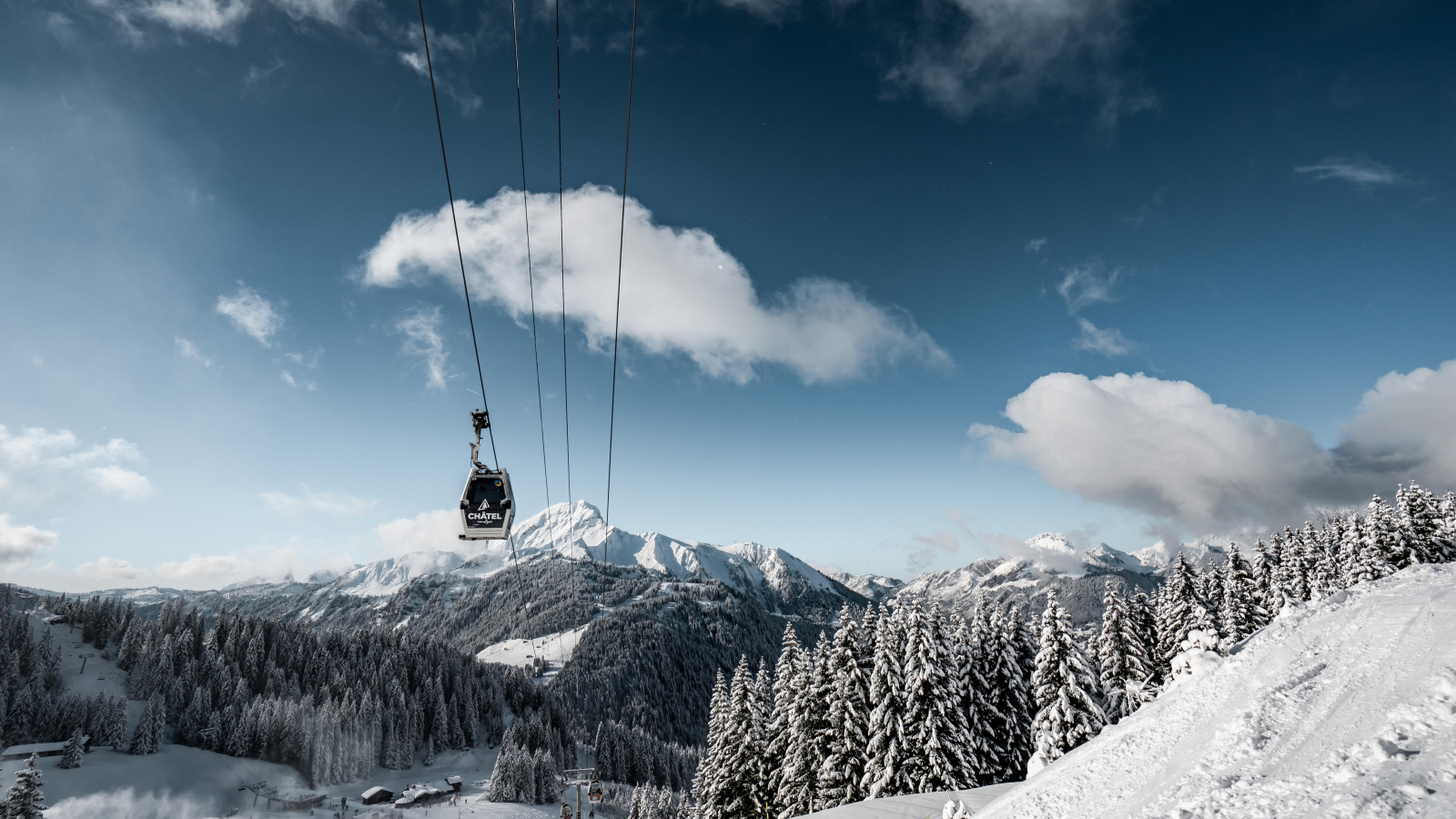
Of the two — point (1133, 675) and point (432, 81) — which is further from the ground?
point (432, 81)

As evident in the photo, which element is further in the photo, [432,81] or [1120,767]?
[1120,767]

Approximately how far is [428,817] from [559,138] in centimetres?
8563

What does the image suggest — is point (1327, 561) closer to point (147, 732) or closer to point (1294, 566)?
point (1294, 566)

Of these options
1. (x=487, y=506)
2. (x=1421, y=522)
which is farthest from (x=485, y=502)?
(x=1421, y=522)

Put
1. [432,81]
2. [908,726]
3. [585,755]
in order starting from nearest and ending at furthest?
[432,81], [908,726], [585,755]

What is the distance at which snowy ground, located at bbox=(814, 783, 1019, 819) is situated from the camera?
48.5 feet

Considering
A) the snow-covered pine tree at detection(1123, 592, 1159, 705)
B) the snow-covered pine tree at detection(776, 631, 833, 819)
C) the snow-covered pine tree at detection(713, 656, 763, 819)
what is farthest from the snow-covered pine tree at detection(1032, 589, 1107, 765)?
the snow-covered pine tree at detection(713, 656, 763, 819)

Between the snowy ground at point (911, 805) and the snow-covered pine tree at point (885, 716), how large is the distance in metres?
7.75

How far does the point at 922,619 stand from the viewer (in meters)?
26.0

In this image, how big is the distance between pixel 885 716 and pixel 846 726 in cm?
233

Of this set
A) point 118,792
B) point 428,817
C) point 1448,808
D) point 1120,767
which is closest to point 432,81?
point 1448,808

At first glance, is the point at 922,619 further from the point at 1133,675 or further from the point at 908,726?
the point at 1133,675

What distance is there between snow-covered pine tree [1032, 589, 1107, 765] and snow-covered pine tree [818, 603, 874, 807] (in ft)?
24.5

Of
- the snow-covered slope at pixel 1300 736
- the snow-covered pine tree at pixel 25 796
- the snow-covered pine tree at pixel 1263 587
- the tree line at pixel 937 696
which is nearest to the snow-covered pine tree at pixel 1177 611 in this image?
the tree line at pixel 937 696
